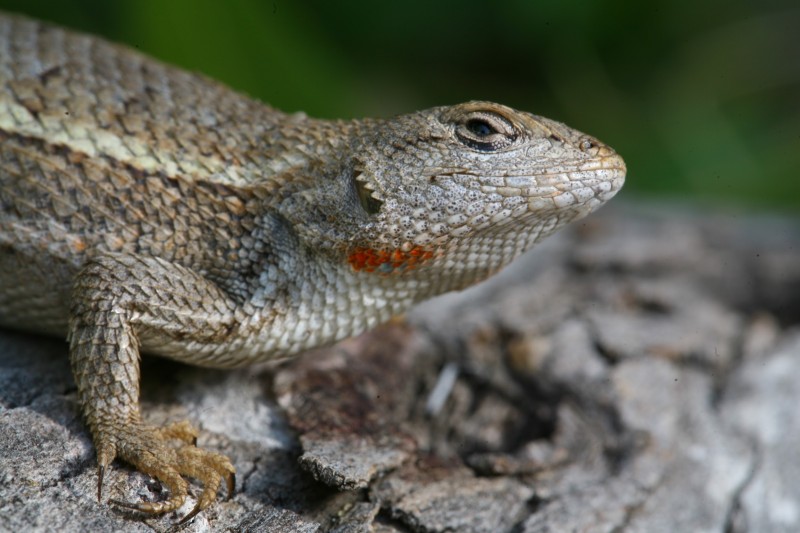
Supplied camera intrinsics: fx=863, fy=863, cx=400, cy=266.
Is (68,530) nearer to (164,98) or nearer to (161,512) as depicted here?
(161,512)

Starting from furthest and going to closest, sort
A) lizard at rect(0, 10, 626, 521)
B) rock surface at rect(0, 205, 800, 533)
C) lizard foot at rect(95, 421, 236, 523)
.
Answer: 1. lizard at rect(0, 10, 626, 521)
2. rock surface at rect(0, 205, 800, 533)
3. lizard foot at rect(95, 421, 236, 523)

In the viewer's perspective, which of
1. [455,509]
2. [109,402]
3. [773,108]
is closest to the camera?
[109,402]

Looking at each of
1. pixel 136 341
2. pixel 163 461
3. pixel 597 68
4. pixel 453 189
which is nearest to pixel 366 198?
pixel 453 189

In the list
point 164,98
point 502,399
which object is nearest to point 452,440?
point 502,399

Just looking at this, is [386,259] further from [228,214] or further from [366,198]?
[228,214]

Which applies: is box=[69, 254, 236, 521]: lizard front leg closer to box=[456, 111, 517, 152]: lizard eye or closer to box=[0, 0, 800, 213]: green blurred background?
box=[456, 111, 517, 152]: lizard eye

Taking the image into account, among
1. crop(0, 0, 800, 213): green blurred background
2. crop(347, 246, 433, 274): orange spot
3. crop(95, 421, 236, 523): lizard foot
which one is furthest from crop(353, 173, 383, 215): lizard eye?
crop(0, 0, 800, 213): green blurred background
